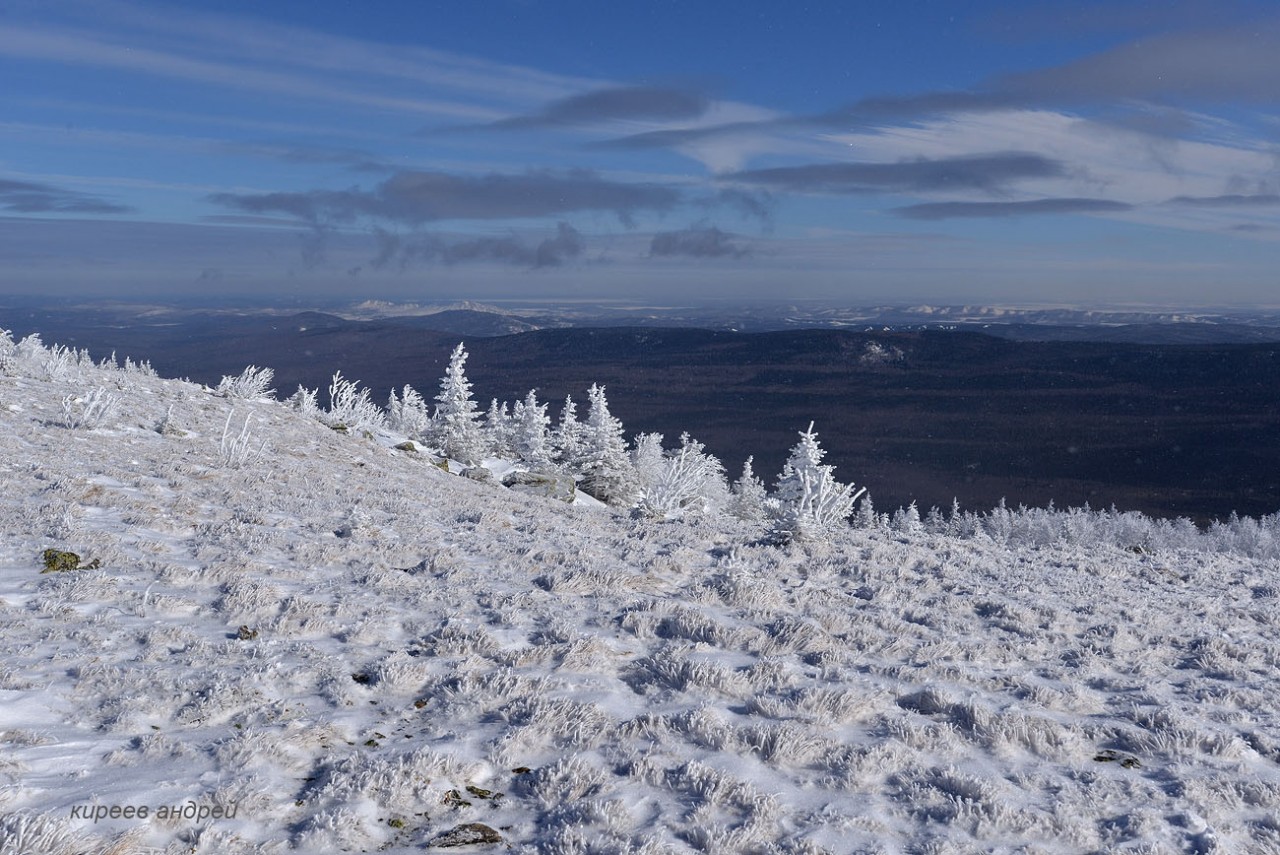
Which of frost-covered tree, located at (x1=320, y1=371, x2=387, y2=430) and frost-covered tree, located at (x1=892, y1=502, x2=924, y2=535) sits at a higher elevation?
frost-covered tree, located at (x1=320, y1=371, x2=387, y2=430)

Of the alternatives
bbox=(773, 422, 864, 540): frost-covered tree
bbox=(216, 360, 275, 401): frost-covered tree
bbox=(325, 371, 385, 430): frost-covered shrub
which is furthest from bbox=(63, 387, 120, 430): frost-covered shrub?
bbox=(773, 422, 864, 540): frost-covered tree

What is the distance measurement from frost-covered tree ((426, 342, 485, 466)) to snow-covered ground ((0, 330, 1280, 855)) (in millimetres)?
20524

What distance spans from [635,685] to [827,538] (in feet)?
24.0

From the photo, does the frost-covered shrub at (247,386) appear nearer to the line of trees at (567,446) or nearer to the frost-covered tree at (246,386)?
the frost-covered tree at (246,386)

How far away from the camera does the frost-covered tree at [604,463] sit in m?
33.4

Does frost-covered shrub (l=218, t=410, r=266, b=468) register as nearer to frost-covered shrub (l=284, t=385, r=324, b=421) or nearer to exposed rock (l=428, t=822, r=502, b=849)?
frost-covered shrub (l=284, t=385, r=324, b=421)

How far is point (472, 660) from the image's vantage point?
707cm

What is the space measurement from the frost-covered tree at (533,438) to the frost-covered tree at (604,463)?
6.34 ft

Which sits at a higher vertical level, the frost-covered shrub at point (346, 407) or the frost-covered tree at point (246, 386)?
the frost-covered tree at point (246, 386)

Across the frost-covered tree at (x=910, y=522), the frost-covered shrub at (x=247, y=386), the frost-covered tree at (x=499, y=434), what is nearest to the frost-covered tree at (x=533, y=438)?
the frost-covered tree at (x=499, y=434)

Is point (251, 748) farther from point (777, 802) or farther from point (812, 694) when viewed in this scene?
point (812, 694)

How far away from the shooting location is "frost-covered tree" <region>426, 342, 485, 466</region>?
3347 centimetres

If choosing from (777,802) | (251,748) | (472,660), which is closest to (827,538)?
(472,660)

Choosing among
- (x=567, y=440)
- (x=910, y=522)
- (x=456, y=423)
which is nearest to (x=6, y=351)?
(x=456, y=423)
